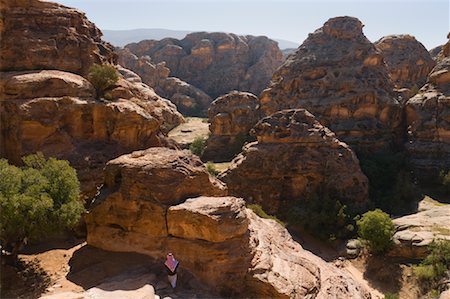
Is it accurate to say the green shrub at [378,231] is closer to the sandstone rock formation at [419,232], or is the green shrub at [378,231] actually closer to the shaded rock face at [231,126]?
the sandstone rock formation at [419,232]

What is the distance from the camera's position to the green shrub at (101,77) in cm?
2428

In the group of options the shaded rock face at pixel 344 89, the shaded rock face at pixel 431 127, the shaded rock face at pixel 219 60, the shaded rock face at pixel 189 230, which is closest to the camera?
the shaded rock face at pixel 189 230

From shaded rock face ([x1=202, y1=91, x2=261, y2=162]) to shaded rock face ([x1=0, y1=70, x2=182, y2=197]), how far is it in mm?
30708

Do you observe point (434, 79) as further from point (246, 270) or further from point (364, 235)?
point (246, 270)

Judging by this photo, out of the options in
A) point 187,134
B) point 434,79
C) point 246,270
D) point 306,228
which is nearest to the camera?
point 246,270

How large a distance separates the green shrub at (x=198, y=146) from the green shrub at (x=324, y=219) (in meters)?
25.9

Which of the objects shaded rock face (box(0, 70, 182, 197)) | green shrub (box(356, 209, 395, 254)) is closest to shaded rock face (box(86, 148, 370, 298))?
shaded rock face (box(0, 70, 182, 197))

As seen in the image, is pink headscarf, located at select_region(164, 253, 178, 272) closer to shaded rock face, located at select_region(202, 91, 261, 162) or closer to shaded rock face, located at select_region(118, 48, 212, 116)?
shaded rock face, located at select_region(202, 91, 261, 162)

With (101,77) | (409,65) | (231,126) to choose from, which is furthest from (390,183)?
(409,65)

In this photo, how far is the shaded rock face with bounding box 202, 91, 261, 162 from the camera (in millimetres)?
54875

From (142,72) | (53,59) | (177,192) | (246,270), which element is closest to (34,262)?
(177,192)

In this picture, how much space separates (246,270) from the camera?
15.5 m

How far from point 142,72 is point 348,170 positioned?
63215mm

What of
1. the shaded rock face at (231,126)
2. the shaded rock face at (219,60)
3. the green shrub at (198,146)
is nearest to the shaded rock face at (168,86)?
the shaded rock face at (219,60)
